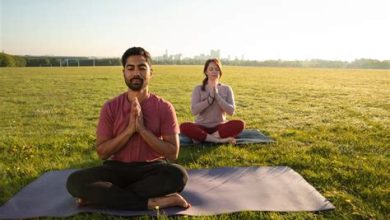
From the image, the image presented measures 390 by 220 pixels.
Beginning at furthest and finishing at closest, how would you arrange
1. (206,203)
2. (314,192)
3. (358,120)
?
(358,120)
(314,192)
(206,203)

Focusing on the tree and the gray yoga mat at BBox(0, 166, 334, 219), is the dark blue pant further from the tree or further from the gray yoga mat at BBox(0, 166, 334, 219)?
the tree

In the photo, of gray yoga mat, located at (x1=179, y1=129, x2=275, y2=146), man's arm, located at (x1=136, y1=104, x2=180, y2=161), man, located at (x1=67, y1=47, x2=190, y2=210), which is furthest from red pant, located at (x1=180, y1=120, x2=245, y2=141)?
man's arm, located at (x1=136, y1=104, x2=180, y2=161)

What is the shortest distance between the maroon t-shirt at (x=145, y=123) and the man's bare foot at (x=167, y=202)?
0.53 meters

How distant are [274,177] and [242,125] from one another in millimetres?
2199

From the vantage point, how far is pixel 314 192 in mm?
5047

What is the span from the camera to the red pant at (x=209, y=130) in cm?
758

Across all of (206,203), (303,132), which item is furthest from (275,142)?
(206,203)

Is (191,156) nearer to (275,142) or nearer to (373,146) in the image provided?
(275,142)

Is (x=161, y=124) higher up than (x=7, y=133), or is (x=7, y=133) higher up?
(x=161, y=124)

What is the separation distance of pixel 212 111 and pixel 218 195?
3.10m

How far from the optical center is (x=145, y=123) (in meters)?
4.75

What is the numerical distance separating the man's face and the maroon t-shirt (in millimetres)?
251

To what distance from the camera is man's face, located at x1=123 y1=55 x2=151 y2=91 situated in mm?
4559

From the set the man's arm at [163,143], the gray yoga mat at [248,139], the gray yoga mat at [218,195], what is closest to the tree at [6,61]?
the gray yoga mat at [248,139]
